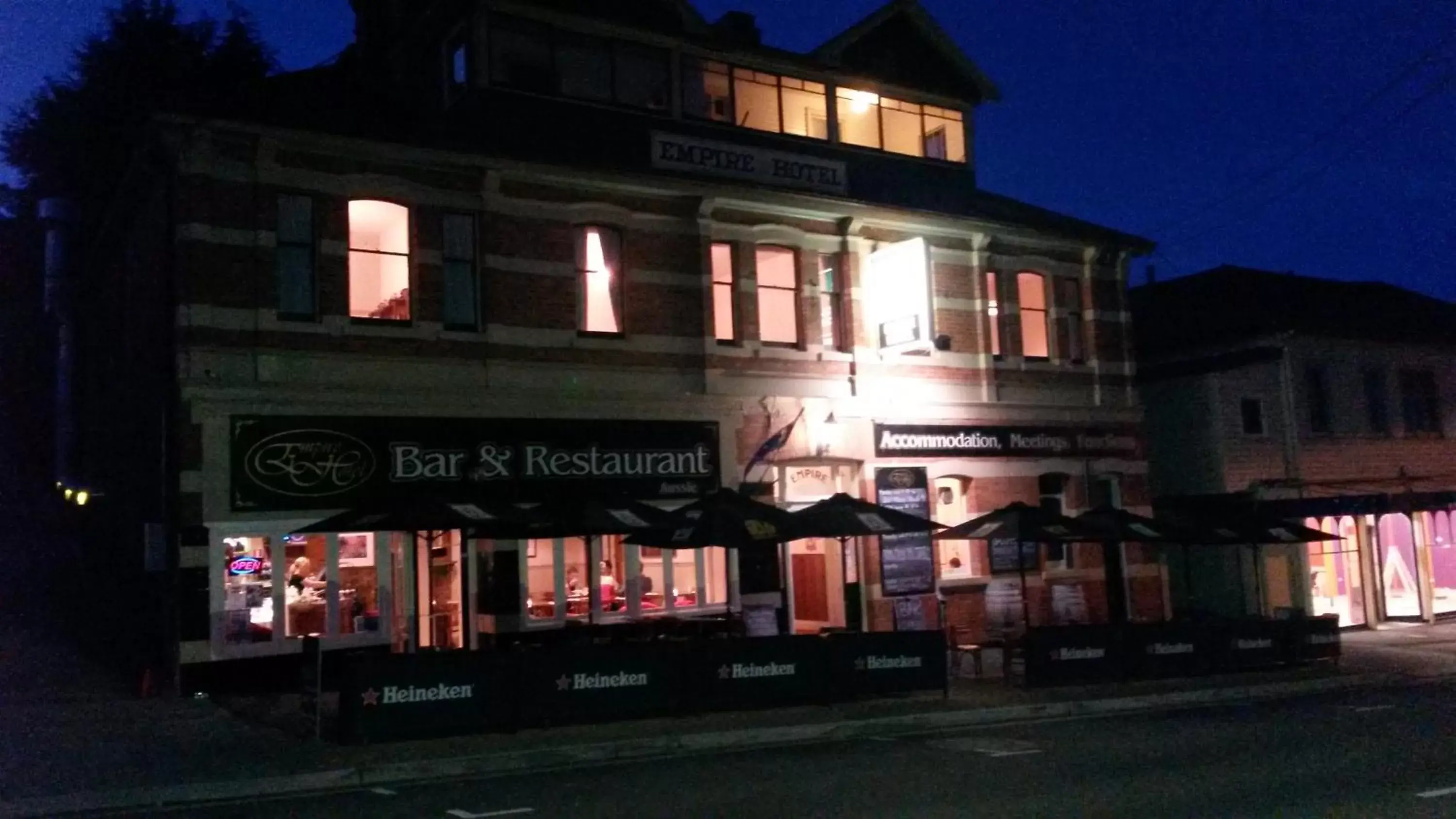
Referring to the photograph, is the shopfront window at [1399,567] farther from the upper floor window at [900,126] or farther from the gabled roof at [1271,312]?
the upper floor window at [900,126]

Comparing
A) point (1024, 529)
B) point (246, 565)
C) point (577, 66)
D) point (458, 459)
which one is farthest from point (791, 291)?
point (246, 565)

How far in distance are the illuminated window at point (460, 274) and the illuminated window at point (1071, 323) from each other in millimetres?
12493

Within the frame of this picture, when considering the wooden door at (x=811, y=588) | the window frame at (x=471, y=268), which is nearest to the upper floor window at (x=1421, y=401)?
the wooden door at (x=811, y=588)

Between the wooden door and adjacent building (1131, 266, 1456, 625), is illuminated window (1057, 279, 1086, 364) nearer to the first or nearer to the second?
adjacent building (1131, 266, 1456, 625)

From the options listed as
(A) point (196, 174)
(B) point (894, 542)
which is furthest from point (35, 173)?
(B) point (894, 542)

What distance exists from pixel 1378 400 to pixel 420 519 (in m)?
23.6

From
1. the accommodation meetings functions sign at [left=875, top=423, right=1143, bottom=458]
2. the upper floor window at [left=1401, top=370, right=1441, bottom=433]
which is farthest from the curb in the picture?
the upper floor window at [left=1401, top=370, right=1441, bottom=433]

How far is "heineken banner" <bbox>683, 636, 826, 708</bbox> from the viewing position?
15547 mm

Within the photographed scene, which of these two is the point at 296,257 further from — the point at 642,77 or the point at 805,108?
the point at 805,108

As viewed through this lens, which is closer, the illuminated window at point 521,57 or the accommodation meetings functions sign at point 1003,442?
the illuminated window at point 521,57

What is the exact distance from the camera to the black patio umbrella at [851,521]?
17172 millimetres

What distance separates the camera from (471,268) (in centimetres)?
1952

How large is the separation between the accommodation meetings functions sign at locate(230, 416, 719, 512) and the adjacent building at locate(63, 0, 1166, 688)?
5 cm

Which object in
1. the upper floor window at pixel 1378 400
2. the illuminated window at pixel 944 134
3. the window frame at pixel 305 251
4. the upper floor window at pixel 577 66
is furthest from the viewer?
the upper floor window at pixel 1378 400
